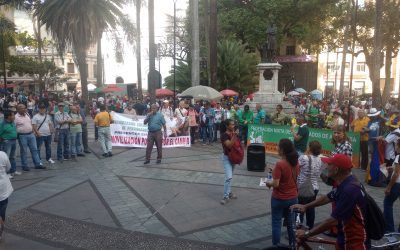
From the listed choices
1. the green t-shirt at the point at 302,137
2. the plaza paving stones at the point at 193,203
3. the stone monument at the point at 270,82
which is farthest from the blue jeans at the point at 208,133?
the green t-shirt at the point at 302,137

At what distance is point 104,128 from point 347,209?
10.3 metres

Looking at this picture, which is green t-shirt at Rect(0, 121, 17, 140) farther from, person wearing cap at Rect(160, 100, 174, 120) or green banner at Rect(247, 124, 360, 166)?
green banner at Rect(247, 124, 360, 166)

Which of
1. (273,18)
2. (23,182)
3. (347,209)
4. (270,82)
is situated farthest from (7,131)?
(273,18)

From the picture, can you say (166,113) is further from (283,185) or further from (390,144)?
(283,185)

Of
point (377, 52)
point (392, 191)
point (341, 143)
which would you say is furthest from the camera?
point (377, 52)

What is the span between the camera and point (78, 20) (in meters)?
23.5

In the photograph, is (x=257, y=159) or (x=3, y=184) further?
(x=257, y=159)

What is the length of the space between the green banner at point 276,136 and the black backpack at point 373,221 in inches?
332

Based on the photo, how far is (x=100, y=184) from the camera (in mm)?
9508

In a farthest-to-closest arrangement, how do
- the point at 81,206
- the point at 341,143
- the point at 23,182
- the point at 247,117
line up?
the point at 247,117
the point at 23,182
the point at 81,206
the point at 341,143

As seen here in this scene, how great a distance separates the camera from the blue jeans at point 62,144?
12.1 m

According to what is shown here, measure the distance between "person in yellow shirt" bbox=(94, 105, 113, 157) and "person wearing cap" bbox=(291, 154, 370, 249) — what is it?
1001 cm

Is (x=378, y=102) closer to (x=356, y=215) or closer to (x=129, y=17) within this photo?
(x=129, y=17)

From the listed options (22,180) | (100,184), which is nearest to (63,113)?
(22,180)
